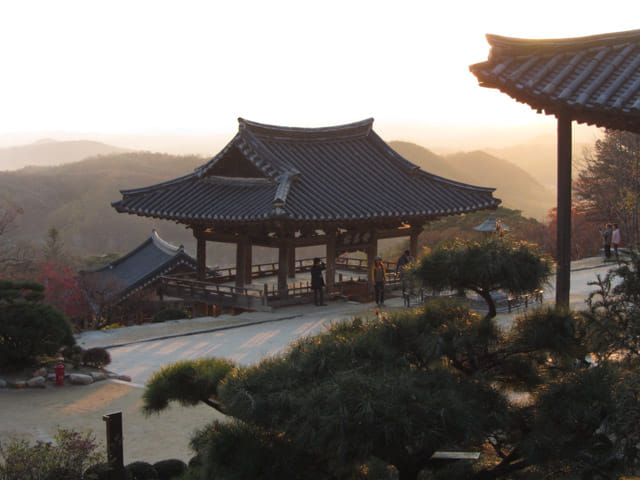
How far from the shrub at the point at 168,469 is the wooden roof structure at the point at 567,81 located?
4.20 m

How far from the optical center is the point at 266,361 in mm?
4062

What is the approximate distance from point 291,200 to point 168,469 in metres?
11.0

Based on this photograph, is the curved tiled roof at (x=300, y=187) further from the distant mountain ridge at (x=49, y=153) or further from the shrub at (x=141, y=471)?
the distant mountain ridge at (x=49, y=153)

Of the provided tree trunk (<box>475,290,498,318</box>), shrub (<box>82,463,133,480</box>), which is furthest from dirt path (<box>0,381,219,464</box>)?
tree trunk (<box>475,290,498,318</box>)

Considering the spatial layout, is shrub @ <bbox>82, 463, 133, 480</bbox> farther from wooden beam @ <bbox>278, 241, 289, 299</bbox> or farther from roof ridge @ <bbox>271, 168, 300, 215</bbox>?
wooden beam @ <bbox>278, 241, 289, 299</bbox>

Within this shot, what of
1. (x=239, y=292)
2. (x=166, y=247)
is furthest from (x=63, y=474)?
(x=166, y=247)

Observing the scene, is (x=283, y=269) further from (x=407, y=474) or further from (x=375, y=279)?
(x=407, y=474)

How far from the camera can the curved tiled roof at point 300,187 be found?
17125mm

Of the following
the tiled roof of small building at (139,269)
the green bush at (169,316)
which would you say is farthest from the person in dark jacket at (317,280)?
the tiled roof of small building at (139,269)

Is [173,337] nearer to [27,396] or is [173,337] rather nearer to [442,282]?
[27,396]

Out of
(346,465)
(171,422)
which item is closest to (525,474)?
(346,465)

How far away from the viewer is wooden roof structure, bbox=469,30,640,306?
6.53 m

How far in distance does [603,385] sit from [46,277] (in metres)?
22.8

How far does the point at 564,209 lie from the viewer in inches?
279
